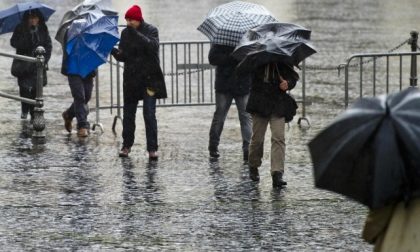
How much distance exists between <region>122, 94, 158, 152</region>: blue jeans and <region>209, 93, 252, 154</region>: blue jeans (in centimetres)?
67

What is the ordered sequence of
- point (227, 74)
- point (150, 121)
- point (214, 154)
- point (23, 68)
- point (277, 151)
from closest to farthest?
point (277, 151) → point (227, 74) → point (150, 121) → point (214, 154) → point (23, 68)

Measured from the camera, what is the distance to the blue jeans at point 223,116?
13375mm

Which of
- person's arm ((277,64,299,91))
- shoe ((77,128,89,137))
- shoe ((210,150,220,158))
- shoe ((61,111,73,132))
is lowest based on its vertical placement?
shoe ((210,150,220,158))

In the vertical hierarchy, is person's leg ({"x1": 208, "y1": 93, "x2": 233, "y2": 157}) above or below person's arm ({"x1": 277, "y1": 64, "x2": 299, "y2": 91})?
below

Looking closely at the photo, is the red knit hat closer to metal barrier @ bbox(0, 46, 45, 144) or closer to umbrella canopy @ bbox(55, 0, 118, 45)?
umbrella canopy @ bbox(55, 0, 118, 45)

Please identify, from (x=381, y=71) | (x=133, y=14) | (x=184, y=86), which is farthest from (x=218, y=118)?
(x=381, y=71)

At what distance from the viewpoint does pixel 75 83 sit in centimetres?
1478

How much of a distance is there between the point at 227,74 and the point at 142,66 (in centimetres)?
93

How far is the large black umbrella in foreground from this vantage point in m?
5.48

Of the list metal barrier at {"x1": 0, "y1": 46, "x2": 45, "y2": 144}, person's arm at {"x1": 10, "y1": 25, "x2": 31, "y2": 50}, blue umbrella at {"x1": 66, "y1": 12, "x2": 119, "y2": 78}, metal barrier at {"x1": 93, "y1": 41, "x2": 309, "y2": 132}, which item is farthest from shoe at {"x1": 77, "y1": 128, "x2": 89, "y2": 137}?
person's arm at {"x1": 10, "y1": 25, "x2": 31, "y2": 50}

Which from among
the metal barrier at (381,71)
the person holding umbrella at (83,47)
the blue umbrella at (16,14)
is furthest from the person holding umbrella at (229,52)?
the blue umbrella at (16,14)

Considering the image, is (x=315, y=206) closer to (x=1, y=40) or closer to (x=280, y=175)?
(x=280, y=175)

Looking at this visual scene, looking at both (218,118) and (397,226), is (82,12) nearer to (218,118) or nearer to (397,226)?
(218,118)

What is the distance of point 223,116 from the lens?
44.6ft
